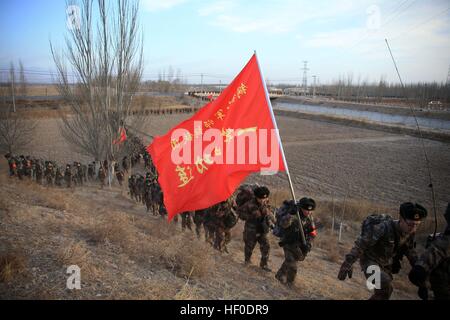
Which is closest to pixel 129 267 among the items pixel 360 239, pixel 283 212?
pixel 283 212

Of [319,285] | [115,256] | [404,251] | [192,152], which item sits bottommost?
[319,285]

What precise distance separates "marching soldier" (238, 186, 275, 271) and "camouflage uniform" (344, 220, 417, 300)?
1630mm

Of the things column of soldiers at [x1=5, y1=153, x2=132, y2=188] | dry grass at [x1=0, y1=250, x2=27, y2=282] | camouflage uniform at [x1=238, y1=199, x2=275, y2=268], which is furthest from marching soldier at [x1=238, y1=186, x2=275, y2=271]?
column of soldiers at [x1=5, y1=153, x2=132, y2=188]

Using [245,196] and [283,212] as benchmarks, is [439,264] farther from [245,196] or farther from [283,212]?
[245,196]

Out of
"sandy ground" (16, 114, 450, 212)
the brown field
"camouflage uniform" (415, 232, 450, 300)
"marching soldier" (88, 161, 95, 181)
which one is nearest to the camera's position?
"camouflage uniform" (415, 232, 450, 300)

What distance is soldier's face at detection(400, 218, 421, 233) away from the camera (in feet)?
12.1

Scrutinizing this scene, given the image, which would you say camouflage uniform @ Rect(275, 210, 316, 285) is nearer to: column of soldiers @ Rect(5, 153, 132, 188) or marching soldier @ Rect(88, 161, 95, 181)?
column of soldiers @ Rect(5, 153, 132, 188)

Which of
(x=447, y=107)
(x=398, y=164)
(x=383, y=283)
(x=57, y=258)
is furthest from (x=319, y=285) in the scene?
(x=447, y=107)

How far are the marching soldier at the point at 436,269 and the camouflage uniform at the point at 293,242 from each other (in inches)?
60.5

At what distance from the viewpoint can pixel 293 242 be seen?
4762mm

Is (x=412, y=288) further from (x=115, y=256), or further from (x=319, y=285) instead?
(x=115, y=256)

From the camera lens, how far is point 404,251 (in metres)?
3.95
